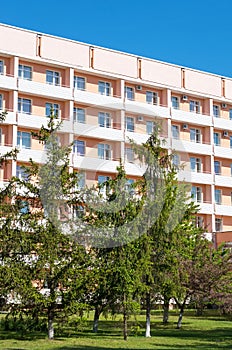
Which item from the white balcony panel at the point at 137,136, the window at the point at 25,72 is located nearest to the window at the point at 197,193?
the white balcony panel at the point at 137,136

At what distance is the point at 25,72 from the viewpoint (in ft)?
145

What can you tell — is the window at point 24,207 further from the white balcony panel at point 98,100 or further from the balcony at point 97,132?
the white balcony panel at point 98,100

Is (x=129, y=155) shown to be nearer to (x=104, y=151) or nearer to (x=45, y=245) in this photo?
(x=104, y=151)

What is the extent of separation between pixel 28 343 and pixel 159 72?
1316 inches

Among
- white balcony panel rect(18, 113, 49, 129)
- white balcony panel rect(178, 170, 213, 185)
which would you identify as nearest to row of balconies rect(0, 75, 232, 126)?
white balcony panel rect(18, 113, 49, 129)

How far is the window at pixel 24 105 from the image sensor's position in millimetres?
43669

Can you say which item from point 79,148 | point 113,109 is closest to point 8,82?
point 79,148

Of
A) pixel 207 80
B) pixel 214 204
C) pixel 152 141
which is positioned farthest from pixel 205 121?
pixel 152 141

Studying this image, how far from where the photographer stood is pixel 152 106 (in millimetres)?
49562

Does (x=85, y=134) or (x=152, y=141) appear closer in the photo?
(x=152, y=141)

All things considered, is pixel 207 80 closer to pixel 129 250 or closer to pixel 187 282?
pixel 187 282

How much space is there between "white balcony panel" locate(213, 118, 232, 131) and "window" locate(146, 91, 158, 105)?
594 centimetres

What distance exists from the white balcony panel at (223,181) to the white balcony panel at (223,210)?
1821 millimetres

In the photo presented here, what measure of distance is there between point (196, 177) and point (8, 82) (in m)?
17.6
